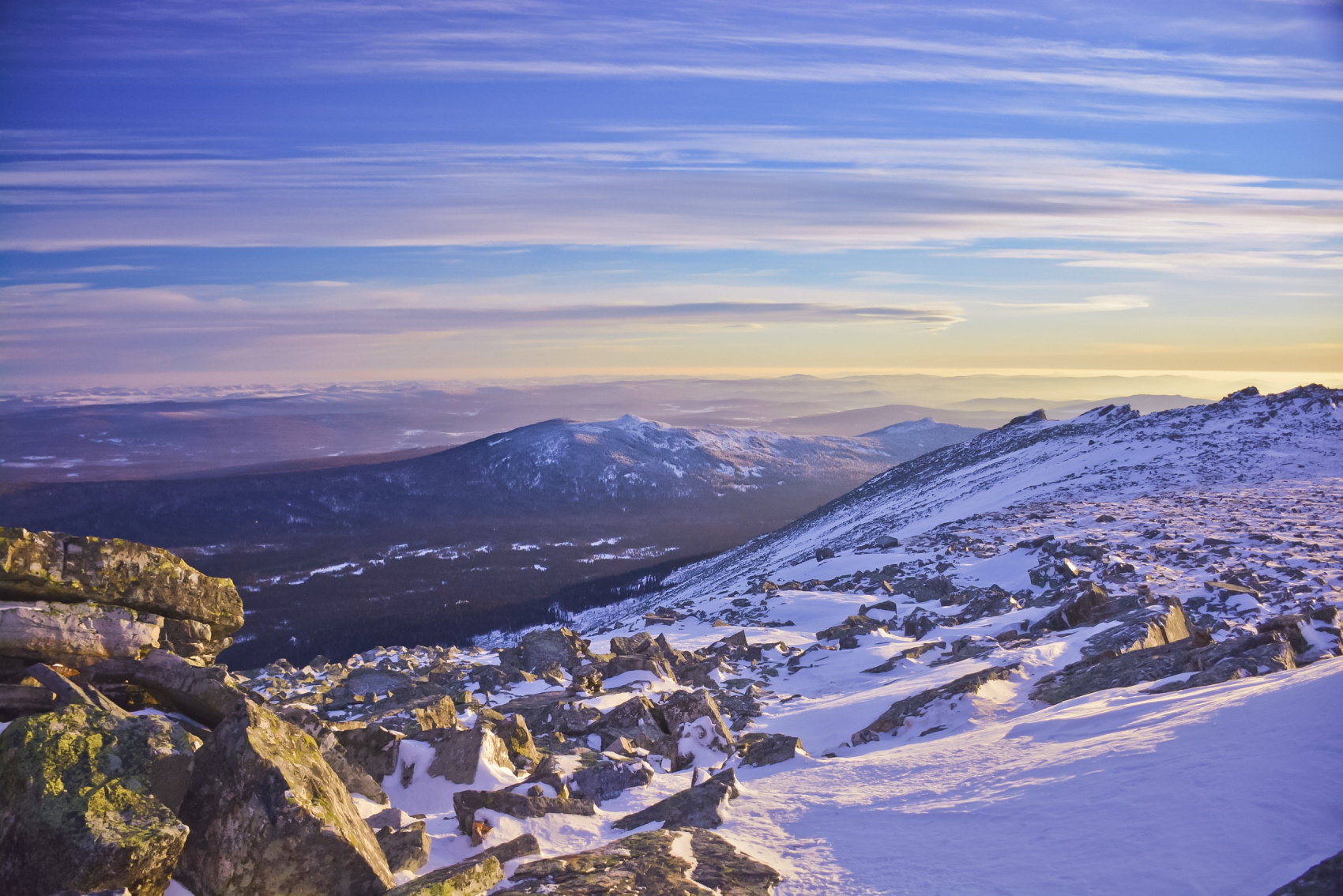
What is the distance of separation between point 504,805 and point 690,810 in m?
1.90

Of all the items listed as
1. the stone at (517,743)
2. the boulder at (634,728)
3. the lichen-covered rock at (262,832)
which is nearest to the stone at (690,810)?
the stone at (517,743)

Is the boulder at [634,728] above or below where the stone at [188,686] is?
below

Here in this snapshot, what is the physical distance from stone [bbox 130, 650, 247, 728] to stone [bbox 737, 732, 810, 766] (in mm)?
6647

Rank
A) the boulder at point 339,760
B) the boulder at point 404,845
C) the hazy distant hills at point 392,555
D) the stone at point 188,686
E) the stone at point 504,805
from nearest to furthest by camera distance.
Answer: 1. the boulder at point 404,845
2. the stone at point 188,686
3. the stone at point 504,805
4. the boulder at point 339,760
5. the hazy distant hills at point 392,555

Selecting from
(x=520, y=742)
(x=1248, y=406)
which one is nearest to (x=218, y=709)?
(x=520, y=742)

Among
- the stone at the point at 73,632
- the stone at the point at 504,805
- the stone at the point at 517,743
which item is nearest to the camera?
the stone at the point at 73,632

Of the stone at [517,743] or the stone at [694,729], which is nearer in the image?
the stone at [517,743]

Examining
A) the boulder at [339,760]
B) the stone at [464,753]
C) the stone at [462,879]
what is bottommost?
the stone at [464,753]

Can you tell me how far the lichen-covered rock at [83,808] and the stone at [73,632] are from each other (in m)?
1.77

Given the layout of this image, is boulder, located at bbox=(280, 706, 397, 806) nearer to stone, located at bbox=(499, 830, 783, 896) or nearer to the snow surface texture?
the snow surface texture

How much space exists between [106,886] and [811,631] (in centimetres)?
2040

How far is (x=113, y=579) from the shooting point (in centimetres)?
793

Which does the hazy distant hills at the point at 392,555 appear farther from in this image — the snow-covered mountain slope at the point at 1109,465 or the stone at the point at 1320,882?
the stone at the point at 1320,882

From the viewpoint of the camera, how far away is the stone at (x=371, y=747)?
9570 millimetres
